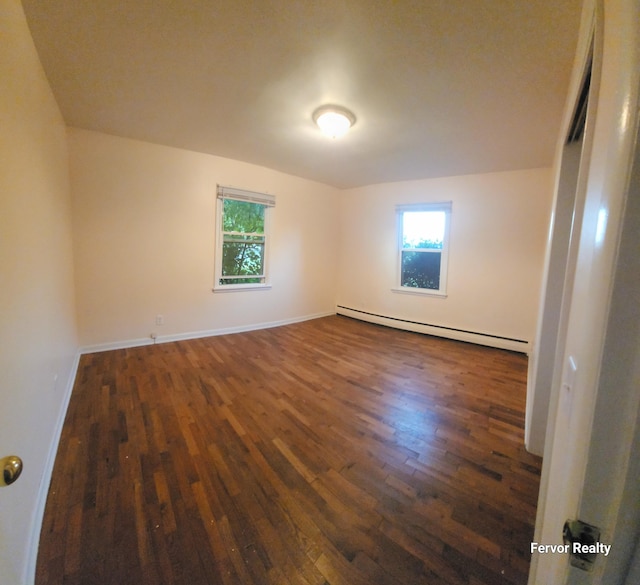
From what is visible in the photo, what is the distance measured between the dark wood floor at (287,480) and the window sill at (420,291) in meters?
1.80

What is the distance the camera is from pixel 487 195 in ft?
13.0

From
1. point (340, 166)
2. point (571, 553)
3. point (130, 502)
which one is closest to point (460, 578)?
point (571, 553)

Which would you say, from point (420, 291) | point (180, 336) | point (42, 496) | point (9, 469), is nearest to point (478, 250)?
point (420, 291)

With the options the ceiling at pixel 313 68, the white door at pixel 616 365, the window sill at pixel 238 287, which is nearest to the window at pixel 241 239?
the window sill at pixel 238 287

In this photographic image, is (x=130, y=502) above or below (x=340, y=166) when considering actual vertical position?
below

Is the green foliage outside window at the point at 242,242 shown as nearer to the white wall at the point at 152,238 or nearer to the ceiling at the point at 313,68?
the white wall at the point at 152,238

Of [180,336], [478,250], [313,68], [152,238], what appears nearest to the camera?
[313,68]

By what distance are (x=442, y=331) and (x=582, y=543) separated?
4.39 metres

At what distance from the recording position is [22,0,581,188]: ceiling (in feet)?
4.86

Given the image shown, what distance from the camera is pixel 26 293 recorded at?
55.0 inches

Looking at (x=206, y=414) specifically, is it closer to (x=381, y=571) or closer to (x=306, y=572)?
(x=306, y=572)

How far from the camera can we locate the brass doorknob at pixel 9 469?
1.79 feet

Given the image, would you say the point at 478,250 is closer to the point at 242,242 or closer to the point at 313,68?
the point at 313,68

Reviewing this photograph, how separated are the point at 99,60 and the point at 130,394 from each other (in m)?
2.57
